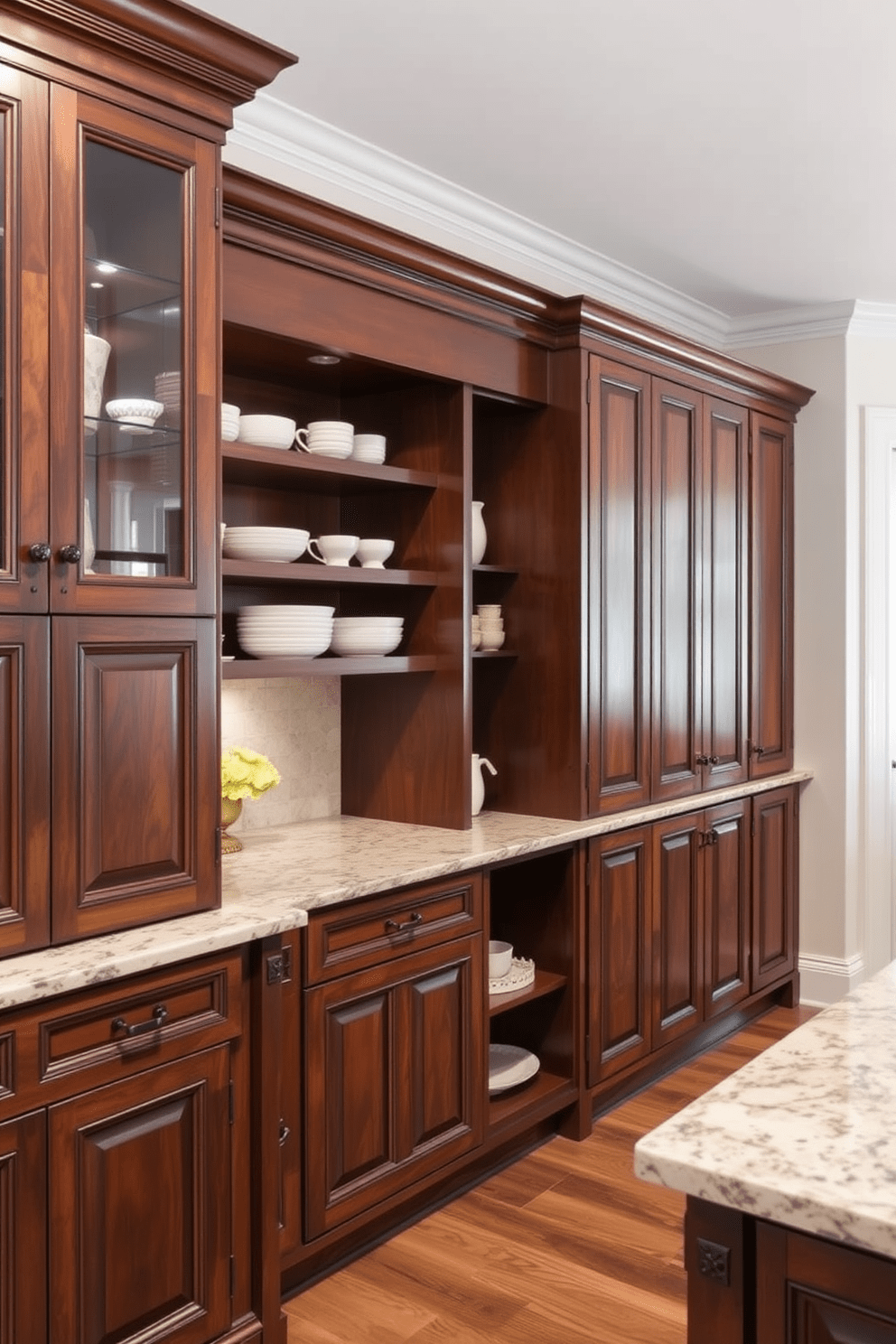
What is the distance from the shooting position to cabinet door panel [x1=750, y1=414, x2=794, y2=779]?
14.2ft

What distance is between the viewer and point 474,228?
360 cm

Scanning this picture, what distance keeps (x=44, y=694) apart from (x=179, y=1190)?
902 millimetres

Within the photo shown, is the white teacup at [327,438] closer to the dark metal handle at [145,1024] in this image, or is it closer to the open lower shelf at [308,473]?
the open lower shelf at [308,473]

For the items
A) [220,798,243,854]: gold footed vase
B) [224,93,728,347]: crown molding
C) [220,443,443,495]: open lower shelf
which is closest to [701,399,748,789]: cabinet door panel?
[224,93,728,347]: crown molding

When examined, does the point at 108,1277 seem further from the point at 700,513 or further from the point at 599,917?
the point at 700,513

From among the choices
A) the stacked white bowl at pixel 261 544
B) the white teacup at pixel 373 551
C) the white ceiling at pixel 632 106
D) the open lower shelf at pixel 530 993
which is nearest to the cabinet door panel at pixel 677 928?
the open lower shelf at pixel 530 993

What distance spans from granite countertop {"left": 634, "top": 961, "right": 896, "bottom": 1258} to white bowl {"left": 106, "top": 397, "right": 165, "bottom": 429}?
1.43m

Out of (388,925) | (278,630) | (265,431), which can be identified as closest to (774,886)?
(388,925)

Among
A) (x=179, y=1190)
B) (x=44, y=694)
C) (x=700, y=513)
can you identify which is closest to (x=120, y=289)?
(x=44, y=694)

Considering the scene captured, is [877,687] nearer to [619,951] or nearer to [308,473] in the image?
[619,951]

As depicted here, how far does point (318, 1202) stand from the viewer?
245cm

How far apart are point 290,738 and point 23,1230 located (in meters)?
1.59

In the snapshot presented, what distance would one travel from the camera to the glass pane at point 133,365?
1949 mm

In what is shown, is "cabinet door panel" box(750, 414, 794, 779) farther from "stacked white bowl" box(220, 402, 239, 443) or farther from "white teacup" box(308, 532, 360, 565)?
"stacked white bowl" box(220, 402, 239, 443)
